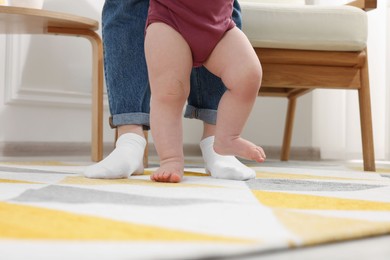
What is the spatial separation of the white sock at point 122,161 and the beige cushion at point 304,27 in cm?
50

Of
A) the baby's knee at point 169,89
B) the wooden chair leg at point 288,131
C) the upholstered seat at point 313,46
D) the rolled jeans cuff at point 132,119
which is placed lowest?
the wooden chair leg at point 288,131

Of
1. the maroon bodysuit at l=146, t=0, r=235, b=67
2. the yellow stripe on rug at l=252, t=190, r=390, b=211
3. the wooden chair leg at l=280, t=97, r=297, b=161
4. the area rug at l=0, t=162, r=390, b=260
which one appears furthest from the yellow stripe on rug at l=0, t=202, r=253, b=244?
the wooden chair leg at l=280, t=97, r=297, b=161

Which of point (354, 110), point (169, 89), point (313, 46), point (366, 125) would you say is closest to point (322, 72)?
point (313, 46)

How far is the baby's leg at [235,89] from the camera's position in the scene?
36.8 inches

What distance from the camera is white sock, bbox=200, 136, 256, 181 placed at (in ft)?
3.35

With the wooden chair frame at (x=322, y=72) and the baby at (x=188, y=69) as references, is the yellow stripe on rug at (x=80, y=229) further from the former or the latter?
the wooden chair frame at (x=322, y=72)

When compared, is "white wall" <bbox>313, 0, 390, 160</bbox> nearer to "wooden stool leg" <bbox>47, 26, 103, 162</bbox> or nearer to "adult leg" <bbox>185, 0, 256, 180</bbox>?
"wooden stool leg" <bbox>47, 26, 103, 162</bbox>

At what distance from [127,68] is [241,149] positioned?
0.32 m

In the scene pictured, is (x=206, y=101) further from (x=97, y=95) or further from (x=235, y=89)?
(x=97, y=95)

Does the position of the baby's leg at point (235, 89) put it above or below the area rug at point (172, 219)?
above

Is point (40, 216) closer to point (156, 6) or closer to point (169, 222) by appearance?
point (169, 222)

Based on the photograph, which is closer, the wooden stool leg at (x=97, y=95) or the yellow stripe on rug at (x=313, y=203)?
the yellow stripe on rug at (x=313, y=203)

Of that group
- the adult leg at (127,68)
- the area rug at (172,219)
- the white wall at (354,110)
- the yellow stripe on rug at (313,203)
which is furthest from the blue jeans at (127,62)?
the white wall at (354,110)

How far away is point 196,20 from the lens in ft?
3.10
